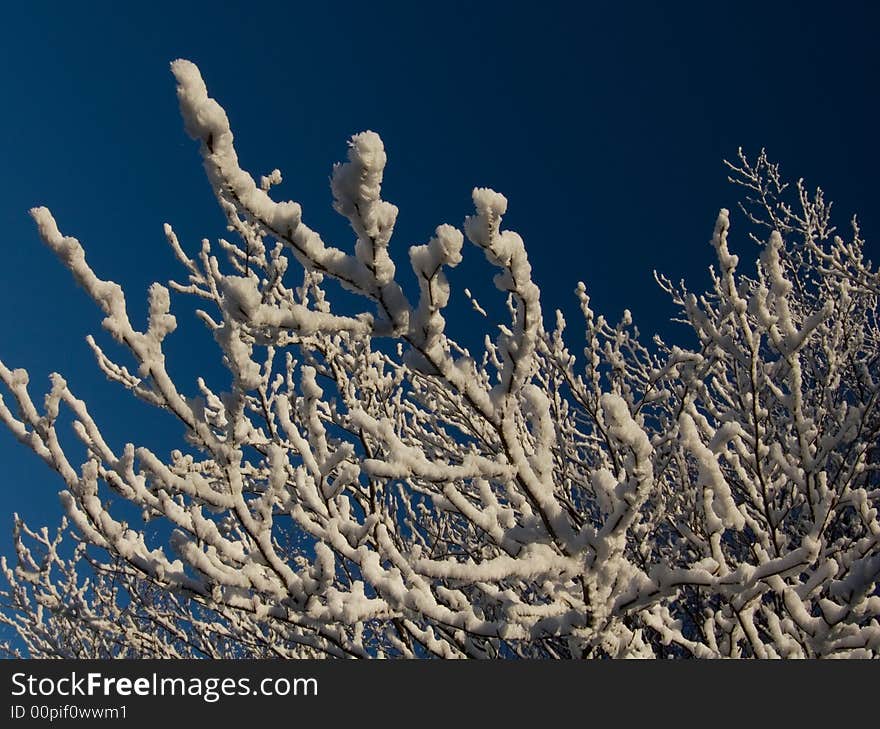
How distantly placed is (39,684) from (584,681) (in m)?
2.53

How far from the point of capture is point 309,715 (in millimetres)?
2324

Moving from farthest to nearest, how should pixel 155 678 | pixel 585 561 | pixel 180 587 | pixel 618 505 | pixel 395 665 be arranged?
pixel 155 678 < pixel 395 665 < pixel 180 587 < pixel 585 561 < pixel 618 505

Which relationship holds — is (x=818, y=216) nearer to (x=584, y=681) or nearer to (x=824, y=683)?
(x=824, y=683)

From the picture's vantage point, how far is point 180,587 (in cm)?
206

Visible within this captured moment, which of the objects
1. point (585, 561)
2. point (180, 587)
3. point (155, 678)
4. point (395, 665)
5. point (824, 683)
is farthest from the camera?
point (155, 678)

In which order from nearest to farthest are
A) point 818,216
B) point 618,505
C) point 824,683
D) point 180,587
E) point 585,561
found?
point 618,505
point 585,561
point 180,587
point 824,683
point 818,216

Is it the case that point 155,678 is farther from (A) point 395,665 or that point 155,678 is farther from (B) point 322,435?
(B) point 322,435

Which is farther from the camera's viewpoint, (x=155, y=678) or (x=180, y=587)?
(x=155, y=678)

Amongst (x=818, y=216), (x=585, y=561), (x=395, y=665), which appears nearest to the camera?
(x=585, y=561)

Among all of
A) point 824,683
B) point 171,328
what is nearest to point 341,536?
point 171,328

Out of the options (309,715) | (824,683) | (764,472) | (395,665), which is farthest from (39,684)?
(764,472)

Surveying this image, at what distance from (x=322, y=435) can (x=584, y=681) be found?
4.02 ft

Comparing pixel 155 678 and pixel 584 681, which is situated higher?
pixel 155 678

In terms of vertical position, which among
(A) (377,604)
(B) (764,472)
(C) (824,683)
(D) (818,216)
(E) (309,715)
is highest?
(D) (818,216)
